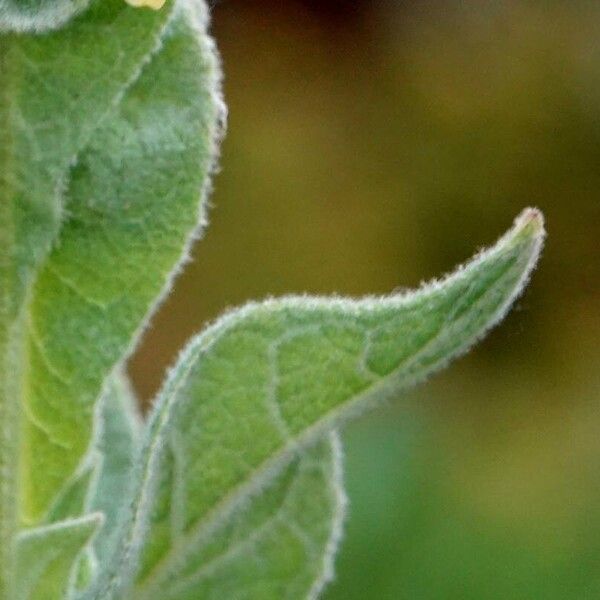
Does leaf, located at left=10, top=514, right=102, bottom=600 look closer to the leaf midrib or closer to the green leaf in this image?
the leaf midrib

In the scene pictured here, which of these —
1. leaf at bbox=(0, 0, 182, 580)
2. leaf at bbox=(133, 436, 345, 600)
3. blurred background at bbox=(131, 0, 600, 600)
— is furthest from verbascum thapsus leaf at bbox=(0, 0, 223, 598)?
blurred background at bbox=(131, 0, 600, 600)

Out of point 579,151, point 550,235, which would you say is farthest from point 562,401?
point 579,151


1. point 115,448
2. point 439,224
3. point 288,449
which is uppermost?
point 288,449

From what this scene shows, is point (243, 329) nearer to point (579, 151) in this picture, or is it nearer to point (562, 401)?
point (562, 401)

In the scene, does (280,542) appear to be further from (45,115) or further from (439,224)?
(439,224)

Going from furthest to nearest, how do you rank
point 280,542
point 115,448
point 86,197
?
point 115,448 < point 280,542 < point 86,197

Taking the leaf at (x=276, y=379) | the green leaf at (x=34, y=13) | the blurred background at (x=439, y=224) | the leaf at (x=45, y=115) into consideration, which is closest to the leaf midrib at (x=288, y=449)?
the leaf at (x=276, y=379)

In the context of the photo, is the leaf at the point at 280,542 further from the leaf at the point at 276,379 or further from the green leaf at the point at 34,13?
the green leaf at the point at 34,13

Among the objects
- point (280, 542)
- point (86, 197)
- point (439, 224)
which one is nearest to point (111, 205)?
point (86, 197)
